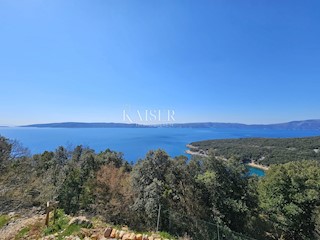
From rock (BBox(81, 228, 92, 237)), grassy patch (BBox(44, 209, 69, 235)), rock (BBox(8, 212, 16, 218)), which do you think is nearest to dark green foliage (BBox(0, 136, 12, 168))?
rock (BBox(8, 212, 16, 218))

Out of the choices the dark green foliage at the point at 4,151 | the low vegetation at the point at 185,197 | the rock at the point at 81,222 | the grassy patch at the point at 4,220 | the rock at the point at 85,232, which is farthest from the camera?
the dark green foliage at the point at 4,151

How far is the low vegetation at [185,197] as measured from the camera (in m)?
8.69

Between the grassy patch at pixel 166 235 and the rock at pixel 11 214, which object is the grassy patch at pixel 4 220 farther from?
the grassy patch at pixel 166 235

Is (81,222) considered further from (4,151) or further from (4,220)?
(4,151)

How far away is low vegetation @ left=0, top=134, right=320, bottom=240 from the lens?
28.5 feet

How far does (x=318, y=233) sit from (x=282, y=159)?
5566cm

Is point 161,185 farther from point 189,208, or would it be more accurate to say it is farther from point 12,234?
point 12,234

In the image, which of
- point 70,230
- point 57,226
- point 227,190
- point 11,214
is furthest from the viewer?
point 227,190

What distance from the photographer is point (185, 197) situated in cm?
1024

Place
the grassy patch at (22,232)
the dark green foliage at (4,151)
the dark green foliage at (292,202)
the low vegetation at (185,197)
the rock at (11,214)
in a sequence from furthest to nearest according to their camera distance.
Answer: the dark green foliage at (292,202), the dark green foliage at (4,151), the rock at (11,214), the low vegetation at (185,197), the grassy patch at (22,232)

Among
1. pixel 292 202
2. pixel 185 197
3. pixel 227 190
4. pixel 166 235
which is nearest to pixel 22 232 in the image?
pixel 166 235

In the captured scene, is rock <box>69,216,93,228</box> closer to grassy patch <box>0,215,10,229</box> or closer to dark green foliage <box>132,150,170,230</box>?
dark green foliage <box>132,150,170,230</box>

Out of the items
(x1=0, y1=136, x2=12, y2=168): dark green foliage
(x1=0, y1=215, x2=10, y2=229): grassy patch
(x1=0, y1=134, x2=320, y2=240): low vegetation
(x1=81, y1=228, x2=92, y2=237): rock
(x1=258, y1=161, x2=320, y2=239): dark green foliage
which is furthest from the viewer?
(x1=258, y1=161, x2=320, y2=239): dark green foliage

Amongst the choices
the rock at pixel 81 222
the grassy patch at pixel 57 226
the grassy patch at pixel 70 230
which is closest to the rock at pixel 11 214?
the grassy patch at pixel 57 226
